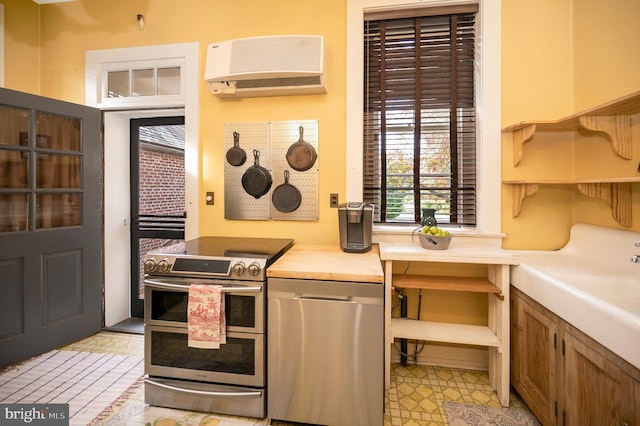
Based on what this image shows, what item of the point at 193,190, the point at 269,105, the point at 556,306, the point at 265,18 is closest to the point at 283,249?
the point at 193,190

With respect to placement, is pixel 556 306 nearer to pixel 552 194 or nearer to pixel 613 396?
pixel 613 396

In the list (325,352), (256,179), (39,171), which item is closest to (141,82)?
(39,171)

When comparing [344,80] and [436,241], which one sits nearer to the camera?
[436,241]

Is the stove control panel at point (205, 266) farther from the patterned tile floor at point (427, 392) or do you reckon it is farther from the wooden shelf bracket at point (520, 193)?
the wooden shelf bracket at point (520, 193)

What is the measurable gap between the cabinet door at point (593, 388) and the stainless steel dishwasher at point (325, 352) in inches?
32.2

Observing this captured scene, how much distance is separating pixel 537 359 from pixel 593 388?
44 centimetres

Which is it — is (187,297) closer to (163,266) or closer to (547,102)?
(163,266)

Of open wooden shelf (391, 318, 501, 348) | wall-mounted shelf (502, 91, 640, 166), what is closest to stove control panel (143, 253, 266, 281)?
open wooden shelf (391, 318, 501, 348)

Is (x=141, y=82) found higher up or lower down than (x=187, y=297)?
higher up

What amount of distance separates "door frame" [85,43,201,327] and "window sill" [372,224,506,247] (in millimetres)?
1544

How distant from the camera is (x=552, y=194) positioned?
6.74 feet

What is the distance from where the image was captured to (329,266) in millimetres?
1651

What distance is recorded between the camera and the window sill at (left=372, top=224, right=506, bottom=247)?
2.08 meters

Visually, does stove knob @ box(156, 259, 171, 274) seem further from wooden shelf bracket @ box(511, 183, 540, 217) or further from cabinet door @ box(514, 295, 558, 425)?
wooden shelf bracket @ box(511, 183, 540, 217)
